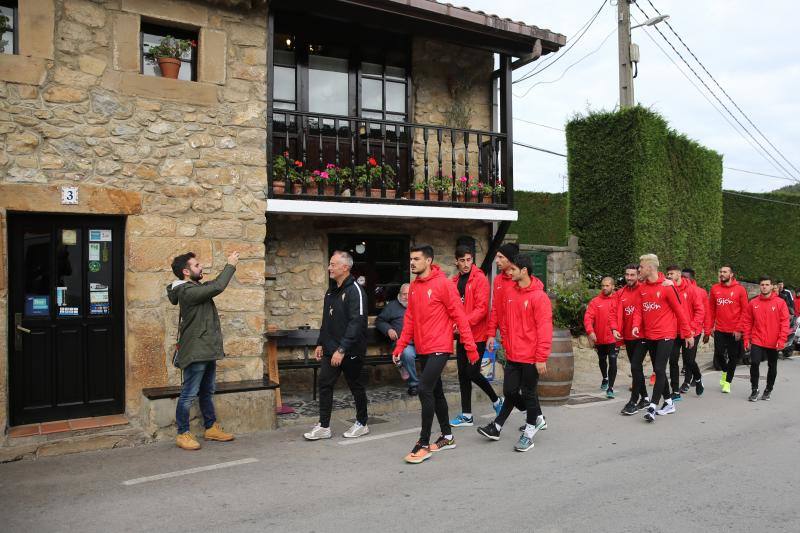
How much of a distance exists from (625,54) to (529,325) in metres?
9.92

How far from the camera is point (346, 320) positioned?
6309mm

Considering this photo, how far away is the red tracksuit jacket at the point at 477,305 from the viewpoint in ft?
22.7

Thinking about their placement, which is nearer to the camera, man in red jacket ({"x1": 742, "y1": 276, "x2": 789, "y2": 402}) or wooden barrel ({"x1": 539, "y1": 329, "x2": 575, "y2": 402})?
wooden barrel ({"x1": 539, "y1": 329, "x2": 575, "y2": 402})

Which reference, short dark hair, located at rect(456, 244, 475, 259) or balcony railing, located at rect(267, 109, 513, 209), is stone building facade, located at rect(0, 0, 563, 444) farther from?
short dark hair, located at rect(456, 244, 475, 259)

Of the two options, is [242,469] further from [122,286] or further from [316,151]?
[316,151]

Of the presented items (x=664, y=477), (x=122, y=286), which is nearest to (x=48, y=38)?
(x=122, y=286)

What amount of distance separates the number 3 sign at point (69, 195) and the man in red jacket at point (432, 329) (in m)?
3.37

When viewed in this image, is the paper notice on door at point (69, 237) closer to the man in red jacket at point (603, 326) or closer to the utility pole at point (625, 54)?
the man in red jacket at point (603, 326)

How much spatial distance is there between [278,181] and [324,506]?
4710mm

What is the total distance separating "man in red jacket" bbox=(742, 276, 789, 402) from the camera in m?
8.73

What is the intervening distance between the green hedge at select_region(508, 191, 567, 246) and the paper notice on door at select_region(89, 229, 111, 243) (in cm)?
1445

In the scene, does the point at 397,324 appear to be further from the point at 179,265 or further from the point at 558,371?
the point at 179,265

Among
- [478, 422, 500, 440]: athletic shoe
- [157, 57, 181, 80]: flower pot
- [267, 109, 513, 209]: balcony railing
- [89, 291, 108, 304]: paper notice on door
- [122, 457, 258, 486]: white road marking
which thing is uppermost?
[157, 57, 181, 80]: flower pot

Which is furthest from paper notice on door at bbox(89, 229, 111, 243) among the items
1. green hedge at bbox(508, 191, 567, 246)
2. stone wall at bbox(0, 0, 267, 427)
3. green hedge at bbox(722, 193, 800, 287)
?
green hedge at bbox(722, 193, 800, 287)
